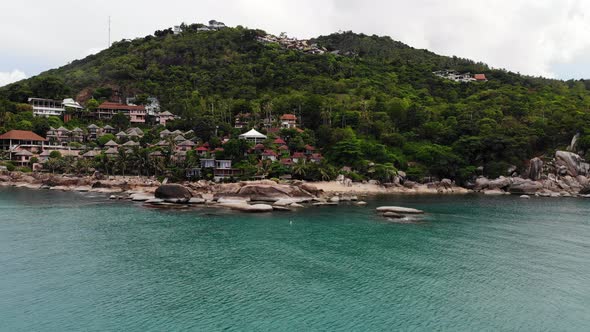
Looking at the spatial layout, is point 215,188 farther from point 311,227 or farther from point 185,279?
point 185,279

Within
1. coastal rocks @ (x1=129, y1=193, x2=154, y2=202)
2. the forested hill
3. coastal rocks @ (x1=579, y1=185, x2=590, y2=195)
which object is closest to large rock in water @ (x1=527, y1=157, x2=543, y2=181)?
the forested hill

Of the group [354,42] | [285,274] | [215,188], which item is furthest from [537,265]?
[354,42]

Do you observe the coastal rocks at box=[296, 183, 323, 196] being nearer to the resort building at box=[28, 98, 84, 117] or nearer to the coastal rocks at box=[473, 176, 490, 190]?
the coastal rocks at box=[473, 176, 490, 190]

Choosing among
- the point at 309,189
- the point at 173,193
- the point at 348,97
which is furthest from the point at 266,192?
the point at 348,97

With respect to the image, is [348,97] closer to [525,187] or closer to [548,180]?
[525,187]

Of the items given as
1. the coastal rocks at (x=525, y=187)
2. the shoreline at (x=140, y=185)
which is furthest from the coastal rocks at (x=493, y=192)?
the shoreline at (x=140, y=185)
